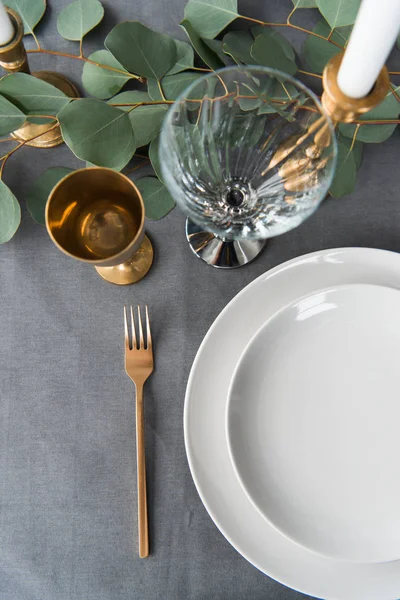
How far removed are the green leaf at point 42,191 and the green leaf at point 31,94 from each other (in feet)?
0.19

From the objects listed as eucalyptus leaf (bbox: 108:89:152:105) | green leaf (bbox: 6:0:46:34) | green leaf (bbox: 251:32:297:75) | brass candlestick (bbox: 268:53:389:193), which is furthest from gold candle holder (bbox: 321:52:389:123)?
green leaf (bbox: 6:0:46:34)

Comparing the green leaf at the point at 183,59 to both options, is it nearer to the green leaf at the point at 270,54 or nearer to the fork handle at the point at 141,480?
the green leaf at the point at 270,54

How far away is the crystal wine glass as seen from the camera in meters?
0.44

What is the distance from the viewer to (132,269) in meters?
0.54

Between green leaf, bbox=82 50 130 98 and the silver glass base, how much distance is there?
0.54 ft

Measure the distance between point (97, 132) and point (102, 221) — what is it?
0.08 metres

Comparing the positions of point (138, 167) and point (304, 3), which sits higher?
point (304, 3)

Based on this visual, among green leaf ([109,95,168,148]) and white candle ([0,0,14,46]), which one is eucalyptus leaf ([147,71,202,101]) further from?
white candle ([0,0,14,46])

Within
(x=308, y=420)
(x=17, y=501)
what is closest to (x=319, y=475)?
(x=308, y=420)

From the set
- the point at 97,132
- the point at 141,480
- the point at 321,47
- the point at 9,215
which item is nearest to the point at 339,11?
the point at 321,47

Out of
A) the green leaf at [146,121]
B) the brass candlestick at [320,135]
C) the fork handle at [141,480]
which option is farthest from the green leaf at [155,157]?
the fork handle at [141,480]

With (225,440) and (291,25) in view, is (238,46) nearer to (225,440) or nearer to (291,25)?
(291,25)

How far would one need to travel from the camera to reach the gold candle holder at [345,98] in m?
0.38

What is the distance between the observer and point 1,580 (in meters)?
0.52
